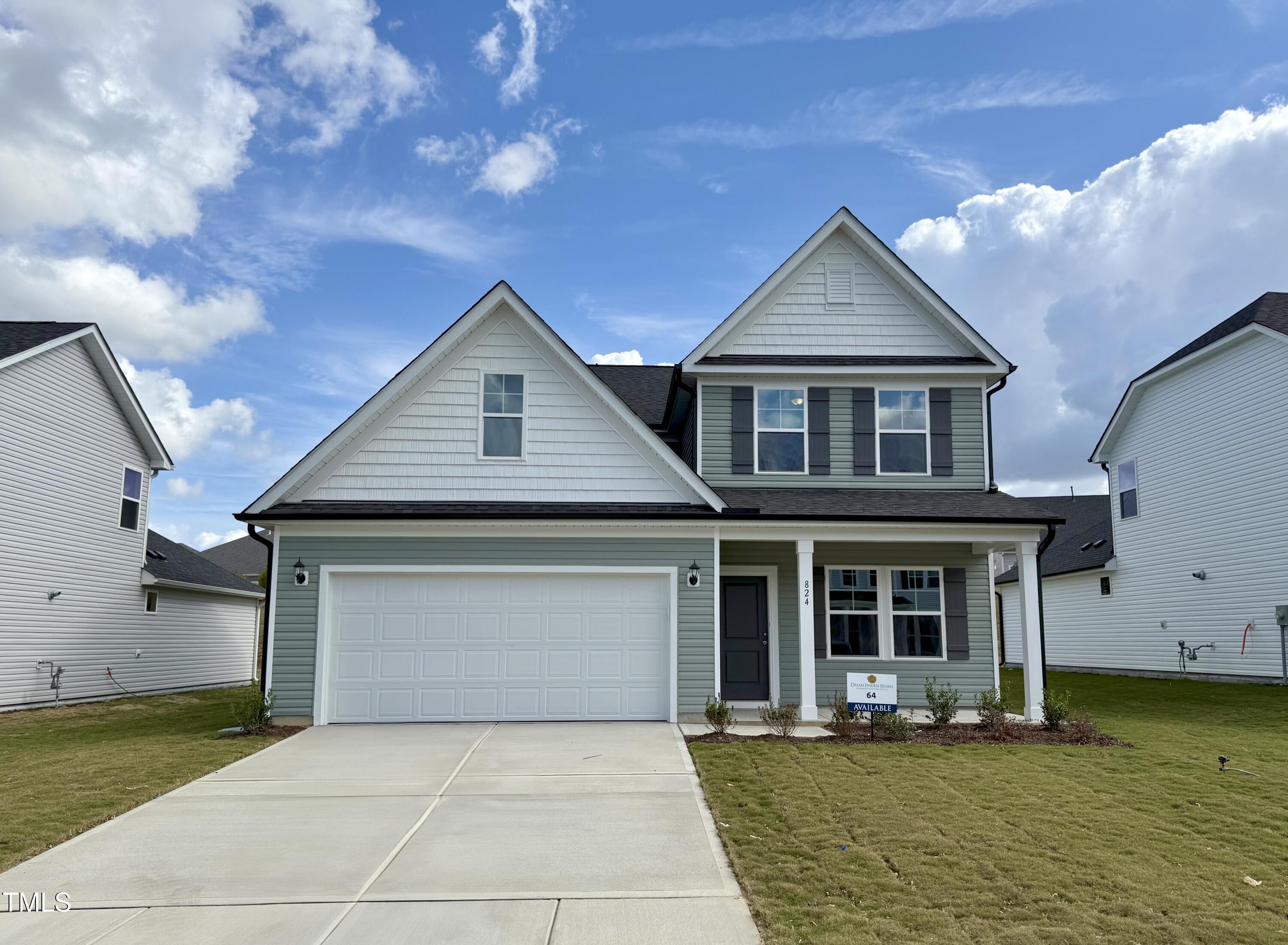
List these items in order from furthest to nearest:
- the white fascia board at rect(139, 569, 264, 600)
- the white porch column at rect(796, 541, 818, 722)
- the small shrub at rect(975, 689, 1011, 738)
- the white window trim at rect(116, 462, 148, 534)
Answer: the white fascia board at rect(139, 569, 264, 600) → the white window trim at rect(116, 462, 148, 534) → the white porch column at rect(796, 541, 818, 722) → the small shrub at rect(975, 689, 1011, 738)

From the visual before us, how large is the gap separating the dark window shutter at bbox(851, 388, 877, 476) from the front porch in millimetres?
1349

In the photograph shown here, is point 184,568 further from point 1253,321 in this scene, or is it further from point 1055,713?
point 1253,321

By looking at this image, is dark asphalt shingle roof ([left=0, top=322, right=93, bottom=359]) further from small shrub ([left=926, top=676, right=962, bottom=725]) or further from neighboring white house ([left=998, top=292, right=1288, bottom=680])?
neighboring white house ([left=998, top=292, right=1288, bottom=680])

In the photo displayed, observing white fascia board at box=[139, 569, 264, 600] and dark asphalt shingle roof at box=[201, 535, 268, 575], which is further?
dark asphalt shingle roof at box=[201, 535, 268, 575]

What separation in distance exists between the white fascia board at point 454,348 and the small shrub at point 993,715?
469 cm

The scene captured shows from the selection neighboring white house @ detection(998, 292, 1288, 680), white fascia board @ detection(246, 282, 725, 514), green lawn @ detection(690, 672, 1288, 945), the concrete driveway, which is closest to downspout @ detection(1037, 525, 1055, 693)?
green lawn @ detection(690, 672, 1288, 945)

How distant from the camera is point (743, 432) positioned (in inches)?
623

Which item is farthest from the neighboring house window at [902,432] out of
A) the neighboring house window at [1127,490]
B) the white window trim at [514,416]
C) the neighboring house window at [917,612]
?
the neighboring house window at [1127,490]

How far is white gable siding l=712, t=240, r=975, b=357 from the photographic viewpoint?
16031 mm

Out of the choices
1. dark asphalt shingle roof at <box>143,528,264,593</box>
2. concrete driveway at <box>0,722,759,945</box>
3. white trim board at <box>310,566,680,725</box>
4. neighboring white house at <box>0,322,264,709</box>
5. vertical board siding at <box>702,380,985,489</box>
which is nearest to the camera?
concrete driveway at <box>0,722,759,945</box>

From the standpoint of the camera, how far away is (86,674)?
1872cm

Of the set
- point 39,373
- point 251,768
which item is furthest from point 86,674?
point 251,768

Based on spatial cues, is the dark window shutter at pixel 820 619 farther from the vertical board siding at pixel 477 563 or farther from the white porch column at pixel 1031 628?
the white porch column at pixel 1031 628

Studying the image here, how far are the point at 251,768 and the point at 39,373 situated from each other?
11.3 m
